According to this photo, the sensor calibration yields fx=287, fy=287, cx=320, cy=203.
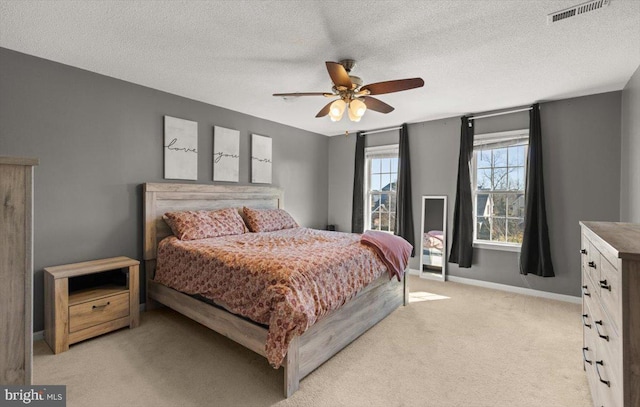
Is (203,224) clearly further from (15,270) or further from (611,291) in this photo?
(611,291)

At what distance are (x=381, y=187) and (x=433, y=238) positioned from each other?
1.28 m

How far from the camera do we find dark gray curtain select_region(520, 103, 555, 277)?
352cm

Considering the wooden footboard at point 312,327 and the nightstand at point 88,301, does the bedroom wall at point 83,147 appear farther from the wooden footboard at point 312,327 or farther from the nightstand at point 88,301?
the wooden footboard at point 312,327

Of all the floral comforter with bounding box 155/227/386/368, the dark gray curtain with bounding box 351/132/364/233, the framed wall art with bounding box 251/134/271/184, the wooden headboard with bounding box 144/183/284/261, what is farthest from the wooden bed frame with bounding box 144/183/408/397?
the dark gray curtain with bounding box 351/132/364/233

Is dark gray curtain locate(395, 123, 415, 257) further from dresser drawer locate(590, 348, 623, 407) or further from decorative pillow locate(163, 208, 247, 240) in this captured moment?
dresser drawer locate(590, 348, 623, 407)

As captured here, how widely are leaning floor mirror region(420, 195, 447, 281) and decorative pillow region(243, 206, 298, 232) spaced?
6.94 feet

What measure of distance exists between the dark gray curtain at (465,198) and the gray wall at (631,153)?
1.50 meters

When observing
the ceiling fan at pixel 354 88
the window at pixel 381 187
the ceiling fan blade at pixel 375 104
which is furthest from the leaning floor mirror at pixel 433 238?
the ceiling fan at pixel 354 88

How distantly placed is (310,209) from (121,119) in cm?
319

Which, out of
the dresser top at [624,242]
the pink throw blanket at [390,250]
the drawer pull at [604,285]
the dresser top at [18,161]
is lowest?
the pink throw blanket at [390,250]

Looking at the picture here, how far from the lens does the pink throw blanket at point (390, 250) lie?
278 centimetres

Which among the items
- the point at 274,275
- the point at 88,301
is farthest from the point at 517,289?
the point at 88,301

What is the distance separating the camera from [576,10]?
181 centimetres

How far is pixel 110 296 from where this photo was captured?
2.53 m
